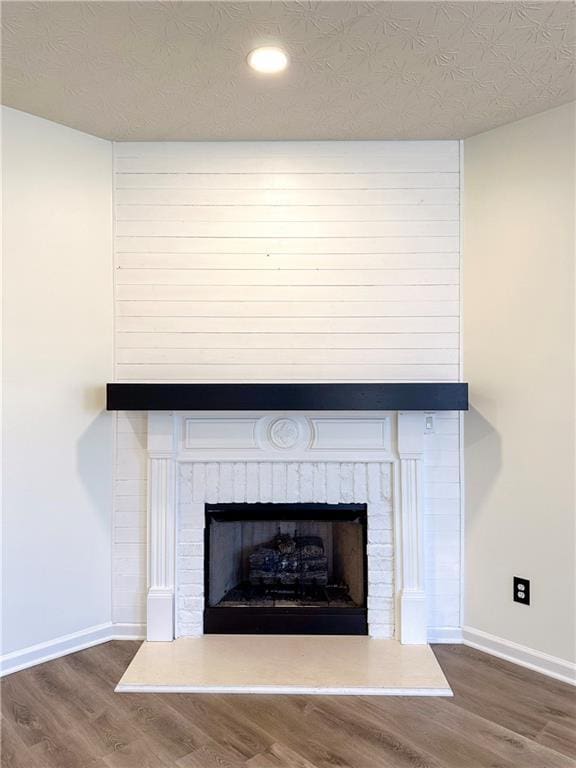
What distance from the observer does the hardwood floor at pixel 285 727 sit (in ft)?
5.48

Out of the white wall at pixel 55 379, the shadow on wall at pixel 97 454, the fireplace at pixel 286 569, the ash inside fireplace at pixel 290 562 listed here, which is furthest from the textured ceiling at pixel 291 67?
the ash inside fireplace at pixel 290 562

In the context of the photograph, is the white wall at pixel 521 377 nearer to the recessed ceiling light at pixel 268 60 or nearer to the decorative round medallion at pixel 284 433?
the decorative round medallion at pixel 284 433

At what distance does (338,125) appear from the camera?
7.60 feet

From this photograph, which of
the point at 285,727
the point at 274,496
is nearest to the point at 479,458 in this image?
the point at 274,496

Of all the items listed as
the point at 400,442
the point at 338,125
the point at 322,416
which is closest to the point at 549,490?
the point at 400,442

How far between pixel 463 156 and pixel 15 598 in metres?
3.03

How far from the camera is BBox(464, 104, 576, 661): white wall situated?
218 centimetres

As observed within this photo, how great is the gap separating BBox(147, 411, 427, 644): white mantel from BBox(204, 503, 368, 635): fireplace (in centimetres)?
7

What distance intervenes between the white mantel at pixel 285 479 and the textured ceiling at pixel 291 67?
139cm

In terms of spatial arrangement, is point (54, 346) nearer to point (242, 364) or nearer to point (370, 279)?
point (242, 364)

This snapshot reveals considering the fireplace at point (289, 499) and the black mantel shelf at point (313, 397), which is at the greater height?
the black mantel shelf at point (313, 397)

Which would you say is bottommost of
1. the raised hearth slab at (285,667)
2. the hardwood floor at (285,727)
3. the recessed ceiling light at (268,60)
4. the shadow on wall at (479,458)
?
the hardwood floor at (285,727)

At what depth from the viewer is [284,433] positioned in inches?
95.8

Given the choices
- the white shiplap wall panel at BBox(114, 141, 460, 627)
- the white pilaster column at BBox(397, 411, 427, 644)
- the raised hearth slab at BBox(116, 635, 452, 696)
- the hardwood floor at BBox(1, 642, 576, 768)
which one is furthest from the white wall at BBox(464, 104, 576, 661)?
the raised hearth slab at BBox(116, 635, 452, 696)
